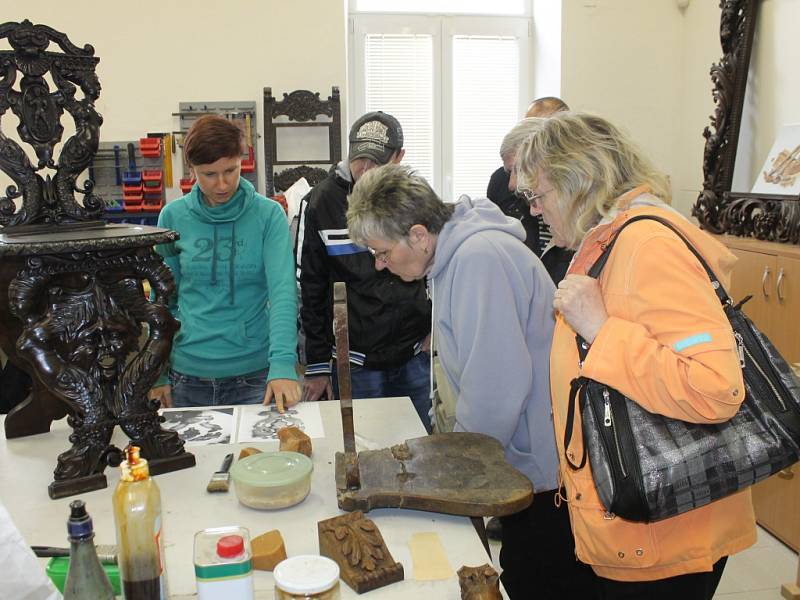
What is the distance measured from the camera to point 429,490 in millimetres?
1401

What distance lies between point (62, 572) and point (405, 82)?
396cm

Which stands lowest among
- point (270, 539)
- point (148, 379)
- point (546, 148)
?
point (270, 539)

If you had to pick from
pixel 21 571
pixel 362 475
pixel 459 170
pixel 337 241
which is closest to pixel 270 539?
pixel 362 475

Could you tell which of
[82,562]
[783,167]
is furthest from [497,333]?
[783,167]

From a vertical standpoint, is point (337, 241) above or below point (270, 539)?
above

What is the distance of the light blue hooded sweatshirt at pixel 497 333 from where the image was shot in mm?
1610

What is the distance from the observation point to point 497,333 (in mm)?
1604

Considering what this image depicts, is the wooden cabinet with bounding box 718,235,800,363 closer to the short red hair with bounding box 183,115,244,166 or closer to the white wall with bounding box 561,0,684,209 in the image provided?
the white wall with bounding box 561,0,684,209

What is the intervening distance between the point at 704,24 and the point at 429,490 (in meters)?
3.74

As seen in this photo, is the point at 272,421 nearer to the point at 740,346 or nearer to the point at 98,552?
the point at 98,552

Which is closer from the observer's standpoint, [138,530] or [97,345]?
[138,530]

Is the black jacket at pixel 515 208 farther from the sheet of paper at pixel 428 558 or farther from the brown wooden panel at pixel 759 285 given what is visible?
the sheet of paper at pixel 428 558

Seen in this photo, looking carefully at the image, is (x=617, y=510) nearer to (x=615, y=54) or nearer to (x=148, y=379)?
(x=148, y=379)

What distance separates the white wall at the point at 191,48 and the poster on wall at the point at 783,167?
2278mm
